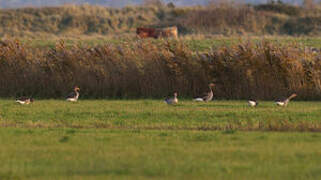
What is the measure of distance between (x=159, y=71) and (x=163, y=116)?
8.84 meters

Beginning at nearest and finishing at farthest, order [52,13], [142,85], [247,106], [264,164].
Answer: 1. [264,164]
2. [247,106]
3. [142,85]
4. [52,13]

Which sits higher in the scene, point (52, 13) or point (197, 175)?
point (52, 13)

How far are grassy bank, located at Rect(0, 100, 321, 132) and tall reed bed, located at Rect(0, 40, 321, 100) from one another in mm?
2772

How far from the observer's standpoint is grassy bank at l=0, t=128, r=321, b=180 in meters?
11.3

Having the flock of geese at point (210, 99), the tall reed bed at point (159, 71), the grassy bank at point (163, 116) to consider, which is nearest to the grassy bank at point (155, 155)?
the grassy bank at point (163, 116)

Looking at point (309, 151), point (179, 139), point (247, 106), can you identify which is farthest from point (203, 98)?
point (309, 151)

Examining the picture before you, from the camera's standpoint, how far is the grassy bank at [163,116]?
715 inches

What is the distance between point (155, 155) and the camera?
42.7ft

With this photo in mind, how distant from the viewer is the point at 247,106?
79.2 ft

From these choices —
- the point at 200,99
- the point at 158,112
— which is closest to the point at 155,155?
the point at 158,112

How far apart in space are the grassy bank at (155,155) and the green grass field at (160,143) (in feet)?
0.04

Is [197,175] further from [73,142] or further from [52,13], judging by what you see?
[52,13]

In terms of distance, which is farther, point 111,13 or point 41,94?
point 111,13

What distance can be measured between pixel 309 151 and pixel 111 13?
70577mm
